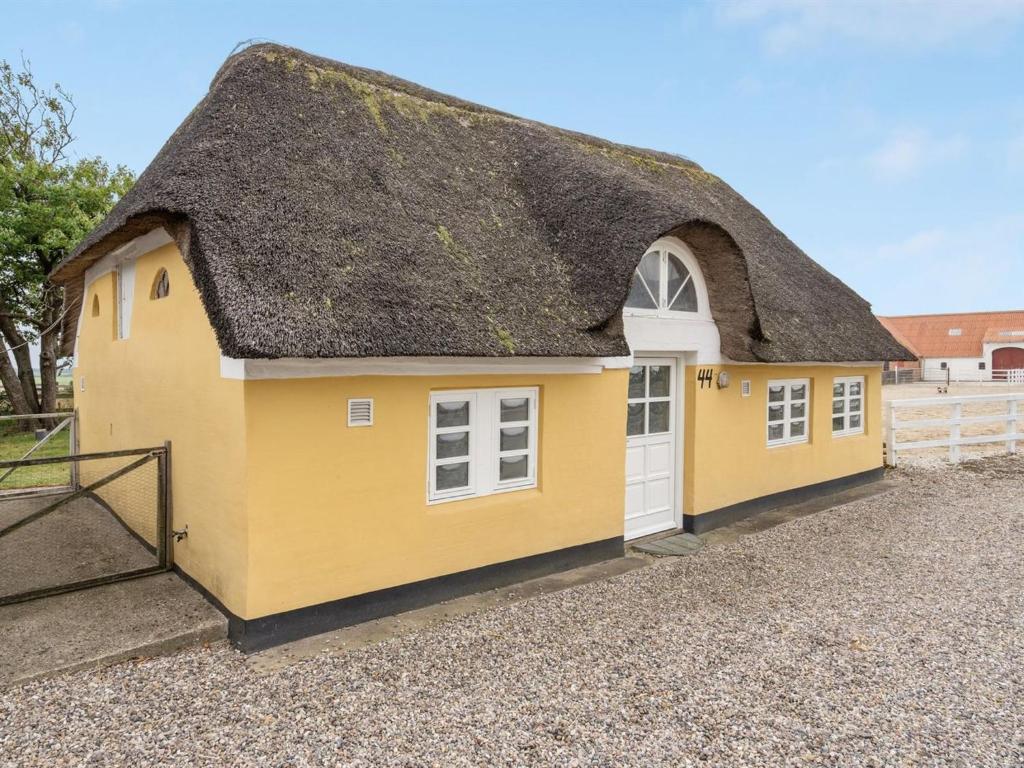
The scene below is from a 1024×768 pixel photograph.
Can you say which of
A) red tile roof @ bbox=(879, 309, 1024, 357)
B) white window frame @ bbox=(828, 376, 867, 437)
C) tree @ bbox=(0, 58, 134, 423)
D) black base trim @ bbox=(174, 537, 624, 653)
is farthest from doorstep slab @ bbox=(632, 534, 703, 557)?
red tile roof @ bbox=(879, 309, 1024, 357)

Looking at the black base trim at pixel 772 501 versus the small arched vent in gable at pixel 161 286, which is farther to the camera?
the black base trim at pixel 772 501

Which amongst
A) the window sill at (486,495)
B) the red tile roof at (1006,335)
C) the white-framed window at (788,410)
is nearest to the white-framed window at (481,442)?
the window sill at (486,495)

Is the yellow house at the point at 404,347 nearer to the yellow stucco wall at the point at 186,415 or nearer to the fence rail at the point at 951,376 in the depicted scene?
the yellow stucco wall at the point at 186,415

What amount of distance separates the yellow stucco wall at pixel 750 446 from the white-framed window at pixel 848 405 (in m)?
0.14

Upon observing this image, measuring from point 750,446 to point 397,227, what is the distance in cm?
591

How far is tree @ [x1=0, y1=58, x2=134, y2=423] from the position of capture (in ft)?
56.5

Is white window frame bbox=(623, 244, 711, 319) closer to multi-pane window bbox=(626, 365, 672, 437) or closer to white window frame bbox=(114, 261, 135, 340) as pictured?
multi-pane window bbox=(626, 365, 672, 437)

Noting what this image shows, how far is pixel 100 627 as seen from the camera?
469cm

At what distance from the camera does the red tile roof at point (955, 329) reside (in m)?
45.7

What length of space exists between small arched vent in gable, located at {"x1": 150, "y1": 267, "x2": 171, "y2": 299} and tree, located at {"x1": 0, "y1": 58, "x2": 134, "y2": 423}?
45.3 ft

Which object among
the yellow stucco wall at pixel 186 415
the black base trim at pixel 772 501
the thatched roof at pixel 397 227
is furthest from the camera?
the black base trim at pixel 772 501

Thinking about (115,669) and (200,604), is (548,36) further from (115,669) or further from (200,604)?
(115,669)

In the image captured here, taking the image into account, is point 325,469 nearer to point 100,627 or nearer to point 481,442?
point 481,442

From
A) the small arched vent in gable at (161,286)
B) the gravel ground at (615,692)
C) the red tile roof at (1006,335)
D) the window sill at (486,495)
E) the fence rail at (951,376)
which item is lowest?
the gravel ground at (615,692)
